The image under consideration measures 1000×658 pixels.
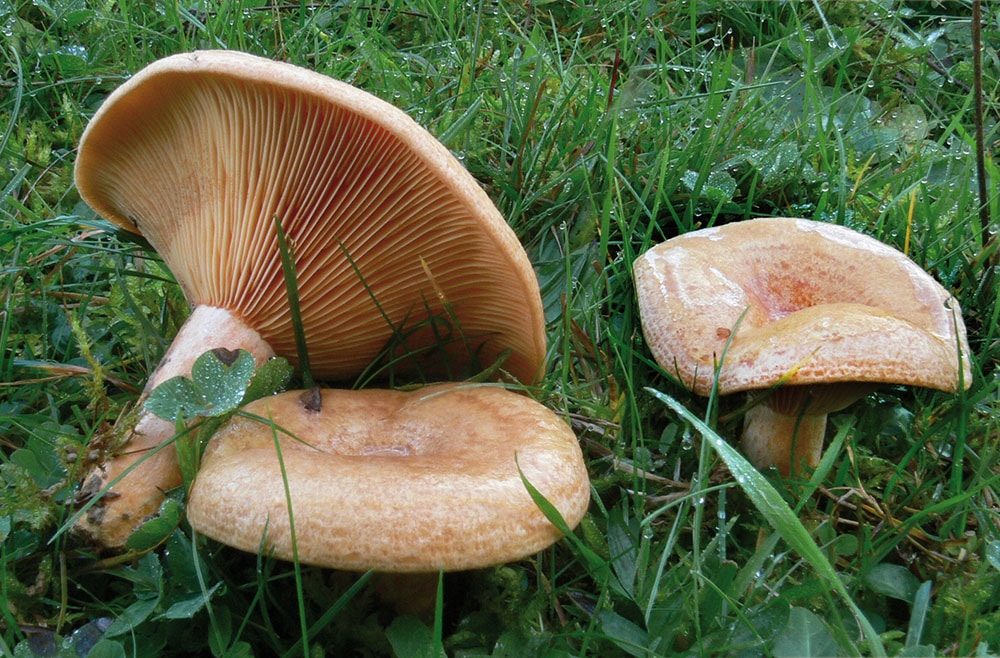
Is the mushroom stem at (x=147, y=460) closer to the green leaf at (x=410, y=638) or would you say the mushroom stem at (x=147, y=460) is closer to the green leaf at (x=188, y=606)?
the green leaf at (x=188, y=606)

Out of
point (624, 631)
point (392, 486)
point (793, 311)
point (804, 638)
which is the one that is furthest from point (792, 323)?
point (392, 486)

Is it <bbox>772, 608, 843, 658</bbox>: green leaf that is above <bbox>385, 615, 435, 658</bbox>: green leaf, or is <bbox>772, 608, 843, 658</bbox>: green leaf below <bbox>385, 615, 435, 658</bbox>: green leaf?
below

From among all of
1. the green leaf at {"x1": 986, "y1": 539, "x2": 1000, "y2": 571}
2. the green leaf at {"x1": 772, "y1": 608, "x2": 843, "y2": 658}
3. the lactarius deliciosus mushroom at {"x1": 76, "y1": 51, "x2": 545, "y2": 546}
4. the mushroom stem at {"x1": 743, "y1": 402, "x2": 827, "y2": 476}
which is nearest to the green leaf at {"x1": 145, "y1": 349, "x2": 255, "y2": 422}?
the lactarius deliciosus mushroom at {"x1": 76, "y1": 51, "x2": 545, "y2": 546}

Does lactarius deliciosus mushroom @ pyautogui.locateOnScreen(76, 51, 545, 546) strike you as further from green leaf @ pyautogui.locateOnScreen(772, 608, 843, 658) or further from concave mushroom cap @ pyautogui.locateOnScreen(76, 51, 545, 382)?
green leaf @ pyautogui.locateOnScreen(772, 608, 843, 658)

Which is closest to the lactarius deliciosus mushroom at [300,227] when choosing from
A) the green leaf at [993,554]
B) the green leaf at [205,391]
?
the green leaf at [205,391]

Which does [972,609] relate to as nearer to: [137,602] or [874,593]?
[874,593]
